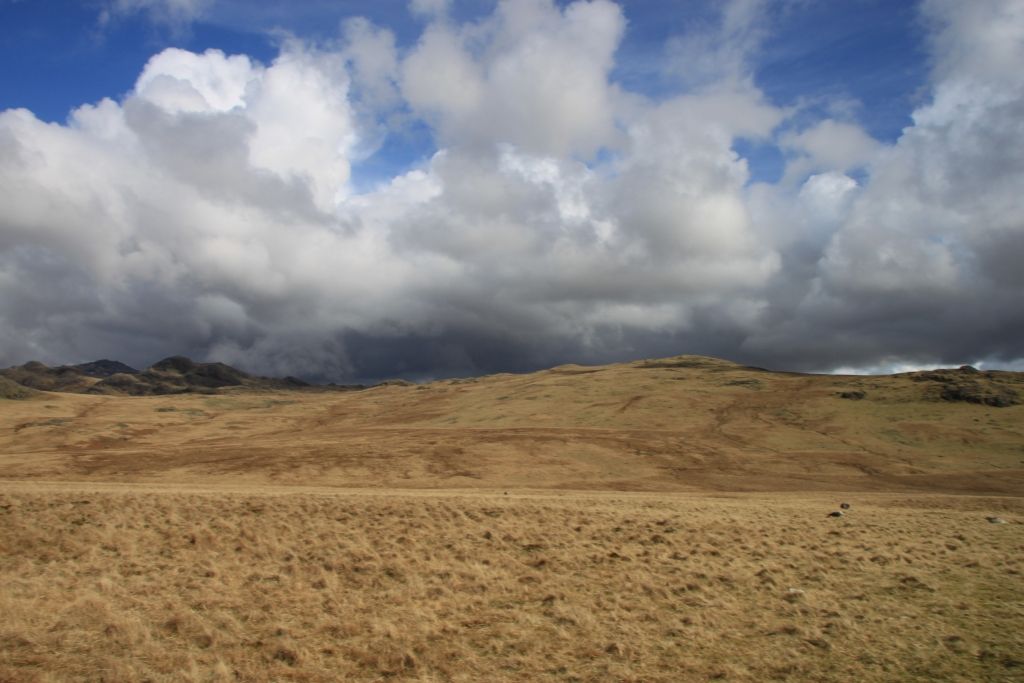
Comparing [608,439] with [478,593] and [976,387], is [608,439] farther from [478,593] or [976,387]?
[976,387]

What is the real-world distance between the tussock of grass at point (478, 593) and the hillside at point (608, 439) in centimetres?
2167

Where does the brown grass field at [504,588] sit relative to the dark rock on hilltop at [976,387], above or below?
below

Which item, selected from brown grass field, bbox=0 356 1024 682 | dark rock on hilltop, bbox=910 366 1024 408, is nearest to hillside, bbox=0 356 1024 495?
dark rock on hilltop, bbox=910 366 1024 408

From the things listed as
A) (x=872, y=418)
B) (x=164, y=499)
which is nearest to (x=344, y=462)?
(x=164, y=499)

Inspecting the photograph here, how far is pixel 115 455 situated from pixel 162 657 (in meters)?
55.7

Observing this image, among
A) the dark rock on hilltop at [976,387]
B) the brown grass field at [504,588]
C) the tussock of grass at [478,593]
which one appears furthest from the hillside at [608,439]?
the tussock of grass at [478,593]

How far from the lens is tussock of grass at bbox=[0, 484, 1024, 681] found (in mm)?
11609

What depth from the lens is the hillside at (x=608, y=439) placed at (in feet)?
154

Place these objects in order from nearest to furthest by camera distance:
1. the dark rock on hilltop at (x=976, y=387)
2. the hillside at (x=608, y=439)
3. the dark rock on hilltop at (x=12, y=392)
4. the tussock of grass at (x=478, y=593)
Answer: the tussock of grass at (x=478, y=593) → the hillside at (x=608, y=439) → the dark rock on hilltop at (x=976, y=387) → the dark rock on hilltop at (x=12, y=392)

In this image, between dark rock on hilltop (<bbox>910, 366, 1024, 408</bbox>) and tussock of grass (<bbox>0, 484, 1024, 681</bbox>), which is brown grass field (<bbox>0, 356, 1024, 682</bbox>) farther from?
dark rock on hilltop (<bbox>910, 366, 1024, 408</bbox>)

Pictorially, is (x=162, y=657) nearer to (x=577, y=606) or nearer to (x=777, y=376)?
(x=577, y=606)

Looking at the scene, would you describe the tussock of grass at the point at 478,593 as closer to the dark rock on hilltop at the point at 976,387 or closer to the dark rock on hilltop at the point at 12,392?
the dark rock on hilltop at the point at 976,387

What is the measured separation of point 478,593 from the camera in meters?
15.4

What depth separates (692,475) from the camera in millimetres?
48688
